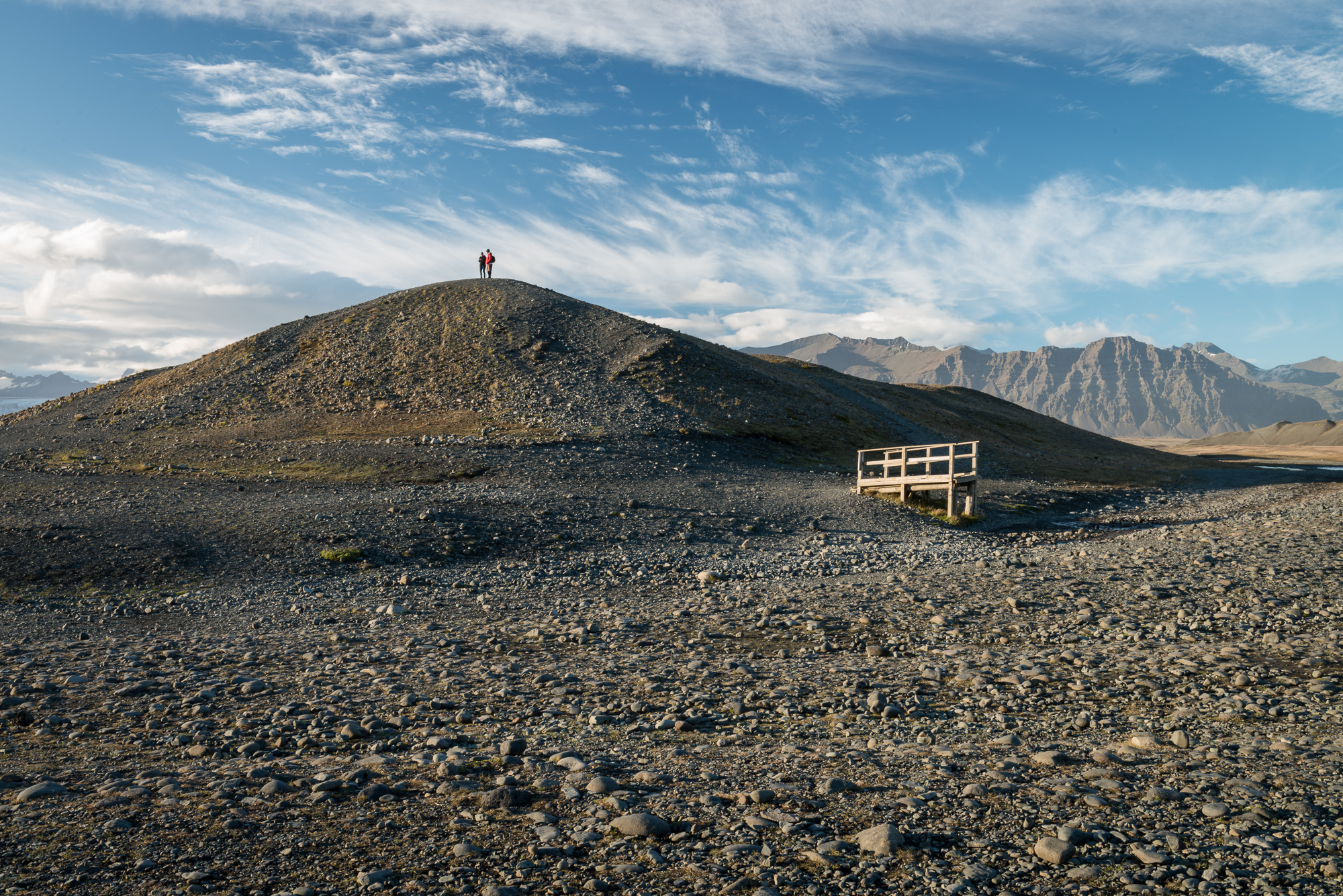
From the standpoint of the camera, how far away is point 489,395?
159ft

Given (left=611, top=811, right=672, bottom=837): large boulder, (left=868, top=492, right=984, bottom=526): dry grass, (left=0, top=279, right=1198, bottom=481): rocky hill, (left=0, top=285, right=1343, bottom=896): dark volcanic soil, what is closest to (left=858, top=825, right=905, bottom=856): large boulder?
(left=0, top=285, right=1343, bottom=896): dark volcanic soil

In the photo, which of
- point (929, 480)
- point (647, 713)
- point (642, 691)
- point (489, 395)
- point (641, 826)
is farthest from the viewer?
point (489, 395)

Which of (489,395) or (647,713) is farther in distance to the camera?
(489,395)

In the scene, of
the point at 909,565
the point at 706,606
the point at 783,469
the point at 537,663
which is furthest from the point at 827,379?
the point at 537,663

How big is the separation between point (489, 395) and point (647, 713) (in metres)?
41.0

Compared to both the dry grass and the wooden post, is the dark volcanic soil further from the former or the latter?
the wooden post

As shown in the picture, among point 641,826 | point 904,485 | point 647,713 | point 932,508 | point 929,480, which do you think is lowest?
point 647,713

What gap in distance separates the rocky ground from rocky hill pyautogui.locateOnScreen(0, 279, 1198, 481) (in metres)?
19.8

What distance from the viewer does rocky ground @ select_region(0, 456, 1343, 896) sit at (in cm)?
610

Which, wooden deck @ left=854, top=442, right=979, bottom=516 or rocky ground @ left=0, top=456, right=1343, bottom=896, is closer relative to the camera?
rocky ground @ left=0, top=456, right=1343, bottom=896

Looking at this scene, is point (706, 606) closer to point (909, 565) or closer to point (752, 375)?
point (909, 565)

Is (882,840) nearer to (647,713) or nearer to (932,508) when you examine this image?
(647,713)

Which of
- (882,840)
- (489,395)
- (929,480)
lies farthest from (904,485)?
(489,395)

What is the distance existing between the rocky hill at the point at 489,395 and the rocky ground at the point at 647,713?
19.8 metres
